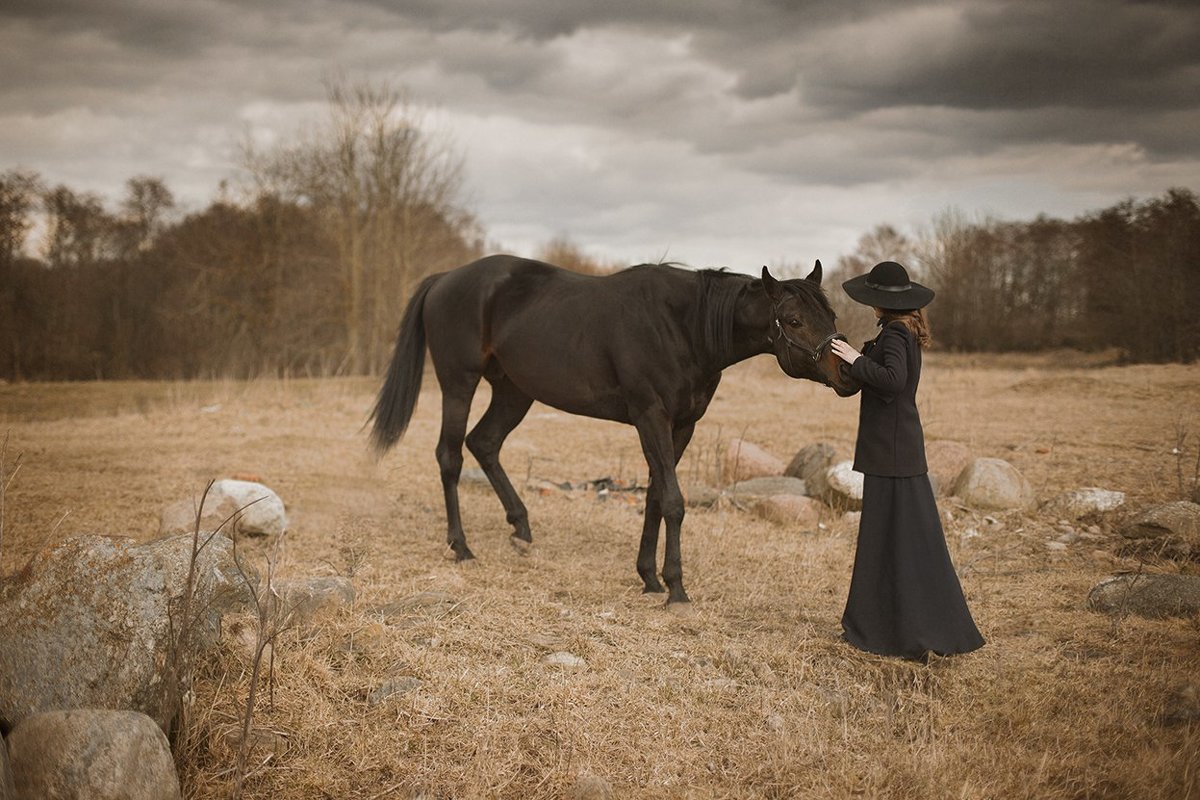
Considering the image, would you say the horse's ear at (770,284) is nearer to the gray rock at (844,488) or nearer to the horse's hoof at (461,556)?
the horse's hoof at (461,556)

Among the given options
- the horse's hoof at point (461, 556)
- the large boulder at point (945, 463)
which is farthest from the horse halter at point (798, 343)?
the large boulder at point (945, 463)

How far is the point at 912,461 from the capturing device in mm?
4250

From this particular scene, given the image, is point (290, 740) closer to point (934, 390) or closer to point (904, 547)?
point (904, 547)

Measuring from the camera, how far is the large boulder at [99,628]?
3.07 m

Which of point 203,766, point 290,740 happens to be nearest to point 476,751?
point 290,740

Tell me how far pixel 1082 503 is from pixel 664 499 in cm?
464

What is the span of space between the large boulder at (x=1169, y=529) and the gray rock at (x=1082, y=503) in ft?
2.57

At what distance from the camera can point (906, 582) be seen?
4.20m

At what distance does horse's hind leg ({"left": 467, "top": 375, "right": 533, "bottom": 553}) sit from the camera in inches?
259

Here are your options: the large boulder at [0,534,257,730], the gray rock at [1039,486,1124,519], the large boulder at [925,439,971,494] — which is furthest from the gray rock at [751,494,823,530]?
the large boulder at [0,534,257,730]

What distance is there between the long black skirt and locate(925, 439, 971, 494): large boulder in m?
4.16

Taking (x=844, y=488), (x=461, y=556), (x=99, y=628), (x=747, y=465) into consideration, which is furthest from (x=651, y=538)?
(x=747, y=465)

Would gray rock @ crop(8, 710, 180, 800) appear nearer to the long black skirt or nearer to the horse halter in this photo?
the long black skirt

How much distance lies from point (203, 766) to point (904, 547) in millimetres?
3457
